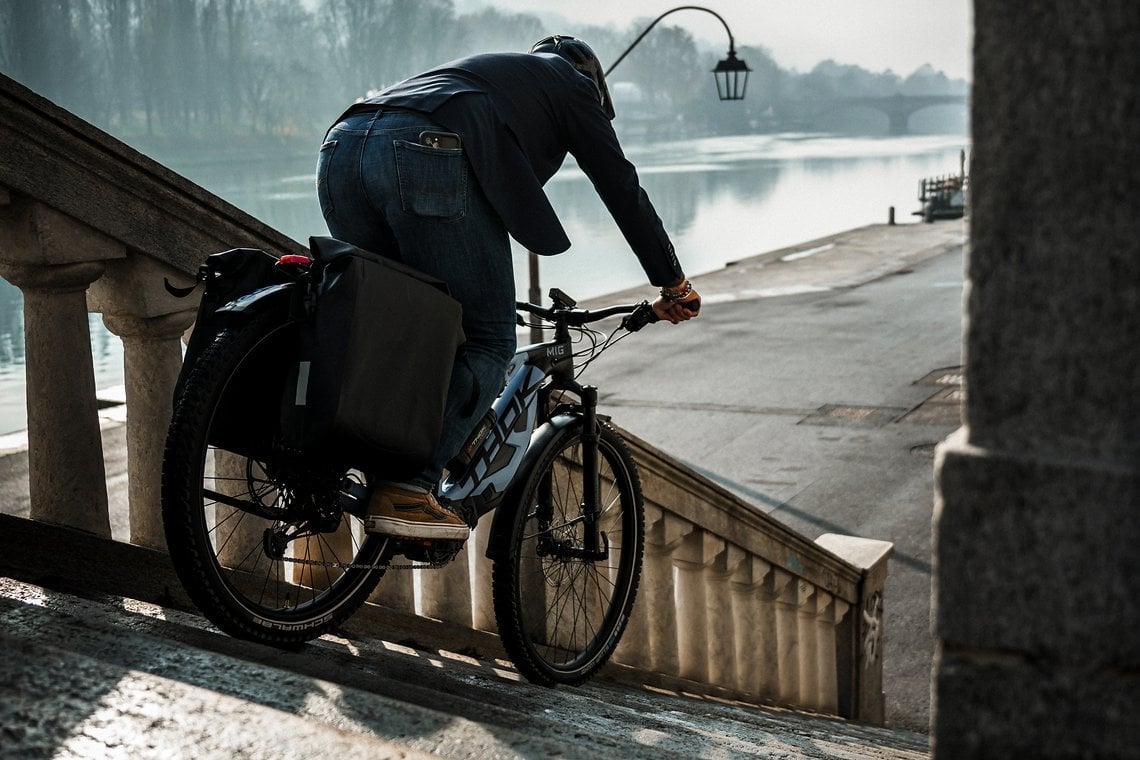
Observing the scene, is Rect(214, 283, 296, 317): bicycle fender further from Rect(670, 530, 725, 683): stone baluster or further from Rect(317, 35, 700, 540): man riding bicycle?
Rect(670, 530, 725, 683): stone baluster

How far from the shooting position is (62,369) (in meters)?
2.84

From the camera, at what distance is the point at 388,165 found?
2617 mm

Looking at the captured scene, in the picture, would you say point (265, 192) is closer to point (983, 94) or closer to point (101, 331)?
point (101, 331)

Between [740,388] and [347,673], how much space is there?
59.8ft

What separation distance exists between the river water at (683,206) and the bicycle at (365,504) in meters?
12.6

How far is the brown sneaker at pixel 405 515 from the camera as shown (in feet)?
8.49

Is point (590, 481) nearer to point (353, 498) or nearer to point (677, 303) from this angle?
point (677, 303)

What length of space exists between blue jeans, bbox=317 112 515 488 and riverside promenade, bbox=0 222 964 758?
0.63 metres

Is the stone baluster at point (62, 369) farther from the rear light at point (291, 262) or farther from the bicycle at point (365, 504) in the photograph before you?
the rear light at point (291, 262)

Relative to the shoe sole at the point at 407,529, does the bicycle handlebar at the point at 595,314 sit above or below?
above

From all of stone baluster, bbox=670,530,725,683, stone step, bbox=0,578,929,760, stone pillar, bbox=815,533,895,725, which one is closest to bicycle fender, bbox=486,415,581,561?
stone step, bbox=0,578,929,760

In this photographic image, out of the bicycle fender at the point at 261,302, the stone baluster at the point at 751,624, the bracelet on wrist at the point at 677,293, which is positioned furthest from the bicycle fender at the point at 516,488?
the stone baluster at the point at 751,624

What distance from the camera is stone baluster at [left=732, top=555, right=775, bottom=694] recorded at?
16.7 ft

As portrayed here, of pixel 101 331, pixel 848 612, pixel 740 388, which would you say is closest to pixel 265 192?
pixel 101 331
